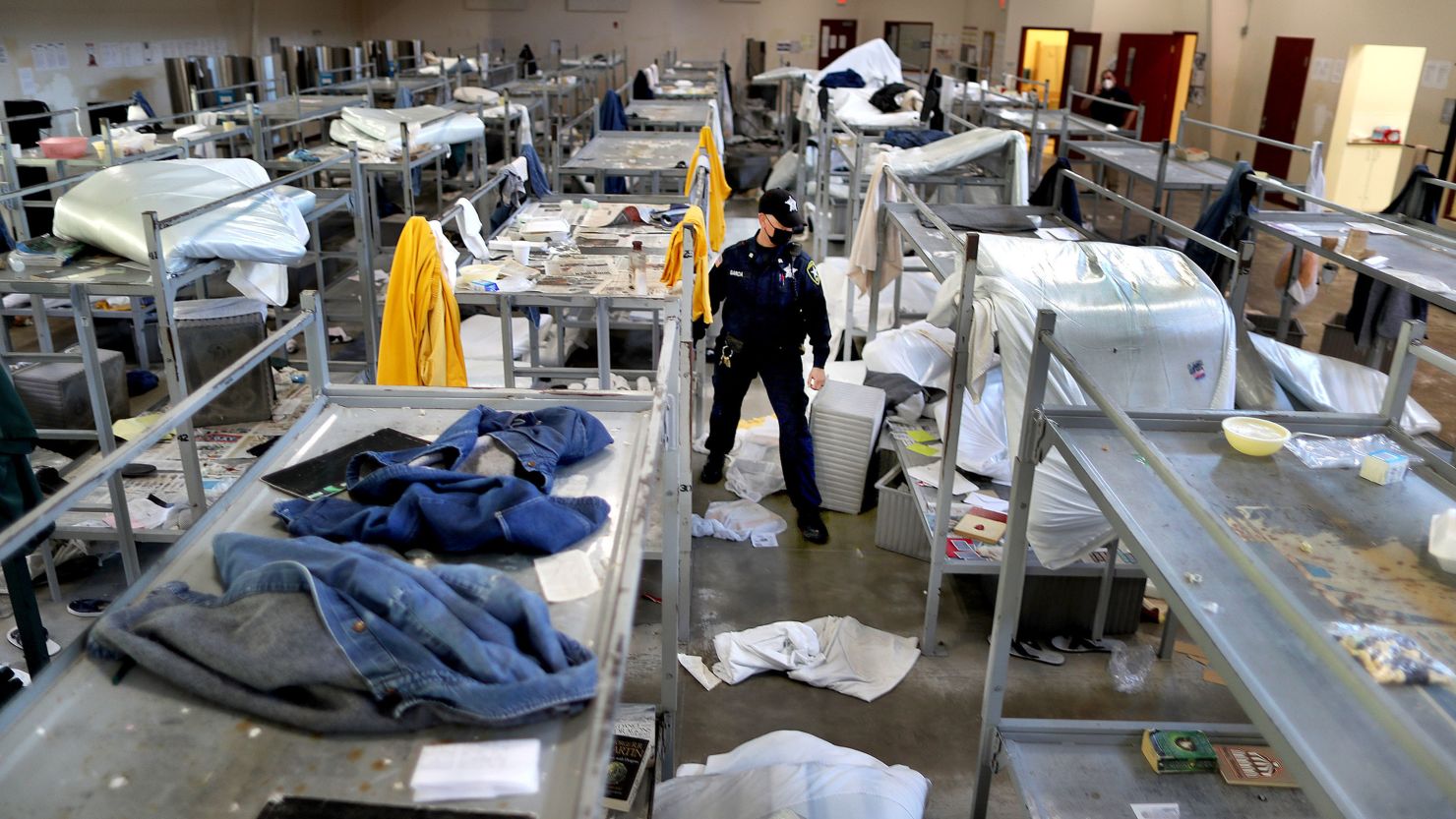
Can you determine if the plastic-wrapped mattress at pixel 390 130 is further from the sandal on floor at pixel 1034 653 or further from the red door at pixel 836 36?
the red door at pixel 836 36

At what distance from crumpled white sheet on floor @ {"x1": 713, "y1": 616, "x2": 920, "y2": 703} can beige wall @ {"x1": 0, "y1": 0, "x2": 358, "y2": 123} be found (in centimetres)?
1051

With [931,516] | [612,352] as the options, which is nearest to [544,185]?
[612,352]

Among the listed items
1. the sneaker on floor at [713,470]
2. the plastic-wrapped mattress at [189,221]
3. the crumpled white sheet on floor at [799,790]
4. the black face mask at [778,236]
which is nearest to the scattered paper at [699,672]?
the crumpled white sheet on floor at [799,790]

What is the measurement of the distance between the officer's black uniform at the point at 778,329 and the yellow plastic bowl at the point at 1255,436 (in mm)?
2698

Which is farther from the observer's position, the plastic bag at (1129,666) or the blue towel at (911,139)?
the blue towel at (911,139)

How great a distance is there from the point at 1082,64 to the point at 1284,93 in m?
4.13

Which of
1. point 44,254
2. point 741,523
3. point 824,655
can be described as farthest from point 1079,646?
point 44,254

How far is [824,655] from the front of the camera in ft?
14.9

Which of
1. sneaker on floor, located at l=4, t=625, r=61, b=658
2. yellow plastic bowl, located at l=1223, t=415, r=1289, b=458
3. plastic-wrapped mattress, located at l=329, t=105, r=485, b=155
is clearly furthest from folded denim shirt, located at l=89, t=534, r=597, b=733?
plastic-wrapped mattress, located at l=329, t=105, r=485, b=155

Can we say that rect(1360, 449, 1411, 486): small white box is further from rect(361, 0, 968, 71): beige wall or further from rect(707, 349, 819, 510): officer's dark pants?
rect(361, 0, 968, 71): beige wall

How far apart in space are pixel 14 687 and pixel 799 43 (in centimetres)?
2008

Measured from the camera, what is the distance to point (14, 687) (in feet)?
10.8

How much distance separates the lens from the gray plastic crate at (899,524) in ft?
17.5

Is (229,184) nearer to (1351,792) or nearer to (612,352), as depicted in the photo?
(612,352)
